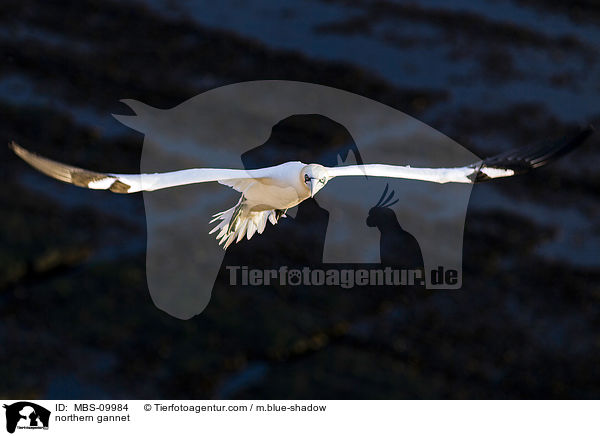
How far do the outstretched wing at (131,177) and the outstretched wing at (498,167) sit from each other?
3.55 feet

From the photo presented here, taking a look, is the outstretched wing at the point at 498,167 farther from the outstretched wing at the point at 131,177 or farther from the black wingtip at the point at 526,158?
the outstretched wing at the point at 131,177

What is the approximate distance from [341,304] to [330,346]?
2.66 ft

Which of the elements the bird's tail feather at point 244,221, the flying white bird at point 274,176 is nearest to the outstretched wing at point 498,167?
the flying white bird at point 274,176

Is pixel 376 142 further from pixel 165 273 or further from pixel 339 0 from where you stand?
pixel 165 273

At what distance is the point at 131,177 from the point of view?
217 inches

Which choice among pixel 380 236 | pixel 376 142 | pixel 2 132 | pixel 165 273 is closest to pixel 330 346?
pixel 380 236

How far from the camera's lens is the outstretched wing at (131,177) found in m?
5.12

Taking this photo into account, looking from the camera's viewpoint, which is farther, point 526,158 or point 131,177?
point 526,158

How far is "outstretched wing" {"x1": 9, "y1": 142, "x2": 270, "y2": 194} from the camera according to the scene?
5.12m
